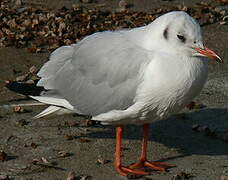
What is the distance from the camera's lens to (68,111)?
21.2 feet

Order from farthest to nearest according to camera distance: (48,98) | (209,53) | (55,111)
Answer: (55,111)
(48,98)
(209,53)

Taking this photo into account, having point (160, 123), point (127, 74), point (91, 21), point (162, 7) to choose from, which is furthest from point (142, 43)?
point (162, 7)

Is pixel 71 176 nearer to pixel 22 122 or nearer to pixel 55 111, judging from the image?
pixel 55 111

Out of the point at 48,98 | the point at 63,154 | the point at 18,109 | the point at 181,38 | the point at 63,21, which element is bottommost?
the point at 63,154

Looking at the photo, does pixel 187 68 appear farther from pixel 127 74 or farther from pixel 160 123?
pixel 160 123

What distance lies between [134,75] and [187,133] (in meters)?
1.52

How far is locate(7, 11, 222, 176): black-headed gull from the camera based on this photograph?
18.3ft

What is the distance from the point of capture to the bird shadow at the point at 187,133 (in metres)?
6.65

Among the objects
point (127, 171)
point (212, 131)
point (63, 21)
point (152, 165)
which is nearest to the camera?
point (127, 171)

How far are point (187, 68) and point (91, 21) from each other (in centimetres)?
462

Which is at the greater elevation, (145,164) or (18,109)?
(18,109)

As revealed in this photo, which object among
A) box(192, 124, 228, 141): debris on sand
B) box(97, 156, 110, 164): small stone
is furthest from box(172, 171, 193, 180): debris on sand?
box(192, 124, 228, 141): debris on sand

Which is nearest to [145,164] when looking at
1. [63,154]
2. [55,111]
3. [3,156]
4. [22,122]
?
[63,154]

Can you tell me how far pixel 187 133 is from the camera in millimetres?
6992
